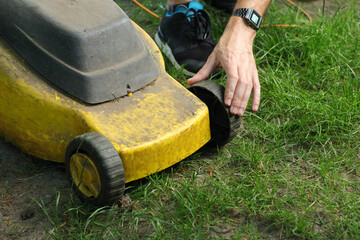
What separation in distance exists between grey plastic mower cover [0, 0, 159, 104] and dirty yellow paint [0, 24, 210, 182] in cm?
3

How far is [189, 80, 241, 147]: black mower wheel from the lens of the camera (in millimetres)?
1463

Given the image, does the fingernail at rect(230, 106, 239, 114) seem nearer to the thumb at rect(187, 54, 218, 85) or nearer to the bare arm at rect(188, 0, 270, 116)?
the bare arm at rect(188, 0, 270, 116)

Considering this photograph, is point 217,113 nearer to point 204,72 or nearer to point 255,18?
point 204,72

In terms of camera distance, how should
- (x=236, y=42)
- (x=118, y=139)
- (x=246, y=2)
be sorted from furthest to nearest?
1. (x=246, y=2)
2. (x=236, y=42)
3. (x=118, y=139)

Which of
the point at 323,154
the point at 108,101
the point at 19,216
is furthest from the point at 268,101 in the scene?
the point at 19,216

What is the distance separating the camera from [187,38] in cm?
207

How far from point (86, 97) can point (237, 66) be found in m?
0.50

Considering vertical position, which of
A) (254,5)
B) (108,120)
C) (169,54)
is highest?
(254,5)

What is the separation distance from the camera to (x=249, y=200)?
1371 mm

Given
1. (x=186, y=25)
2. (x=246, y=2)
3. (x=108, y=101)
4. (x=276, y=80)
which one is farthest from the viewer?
(x=186, y=25)

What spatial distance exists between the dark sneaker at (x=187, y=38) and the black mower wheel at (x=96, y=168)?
83 centimetres

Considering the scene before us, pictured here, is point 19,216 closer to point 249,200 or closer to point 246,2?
point 249,200

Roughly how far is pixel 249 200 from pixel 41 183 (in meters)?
0.65

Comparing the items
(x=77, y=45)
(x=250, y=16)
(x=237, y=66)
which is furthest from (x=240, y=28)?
(x=77, y=45)
